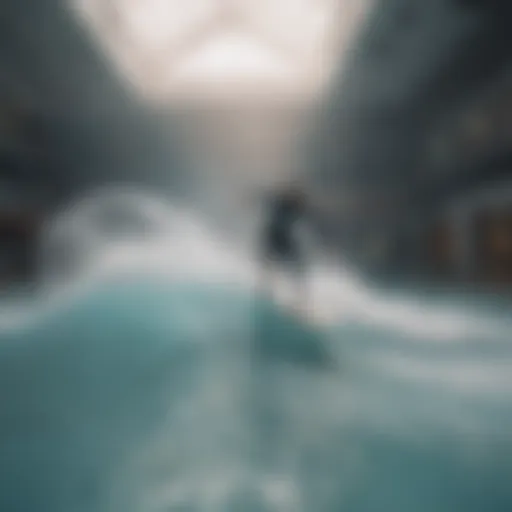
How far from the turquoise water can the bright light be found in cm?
45

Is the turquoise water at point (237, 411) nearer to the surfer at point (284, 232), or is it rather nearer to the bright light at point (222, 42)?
the surfer at point (284, 232)

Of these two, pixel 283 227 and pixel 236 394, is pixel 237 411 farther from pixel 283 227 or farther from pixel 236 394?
pixel 283 227

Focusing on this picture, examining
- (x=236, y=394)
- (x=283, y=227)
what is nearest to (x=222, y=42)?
(x=283, y=227)

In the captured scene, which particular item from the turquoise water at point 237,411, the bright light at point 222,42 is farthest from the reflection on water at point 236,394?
the bright light at point 222,42

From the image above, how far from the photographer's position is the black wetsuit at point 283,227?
1.05 metres

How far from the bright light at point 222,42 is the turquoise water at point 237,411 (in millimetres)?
447

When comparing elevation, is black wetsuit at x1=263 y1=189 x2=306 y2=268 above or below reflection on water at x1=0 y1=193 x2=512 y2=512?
above

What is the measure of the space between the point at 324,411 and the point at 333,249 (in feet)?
1.11

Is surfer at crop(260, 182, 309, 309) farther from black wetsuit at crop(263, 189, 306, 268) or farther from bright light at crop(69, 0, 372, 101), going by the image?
bright light at crop(69, 0, 372, 101)

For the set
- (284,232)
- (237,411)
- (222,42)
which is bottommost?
(237,411)

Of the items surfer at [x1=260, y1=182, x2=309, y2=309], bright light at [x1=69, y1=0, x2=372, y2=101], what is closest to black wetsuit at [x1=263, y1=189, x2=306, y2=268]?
surfer at [x1=260, y1=182, x2=309, y2=309]

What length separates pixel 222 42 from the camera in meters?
1.05

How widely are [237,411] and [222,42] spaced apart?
2.49 feet

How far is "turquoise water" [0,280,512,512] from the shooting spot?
2.84 ft
